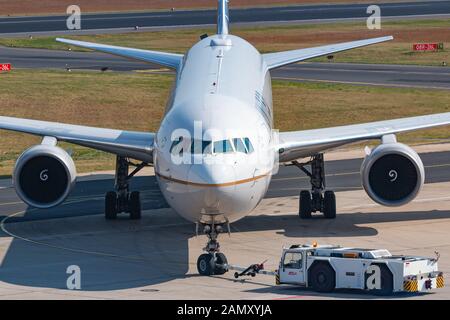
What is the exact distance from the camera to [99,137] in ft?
142

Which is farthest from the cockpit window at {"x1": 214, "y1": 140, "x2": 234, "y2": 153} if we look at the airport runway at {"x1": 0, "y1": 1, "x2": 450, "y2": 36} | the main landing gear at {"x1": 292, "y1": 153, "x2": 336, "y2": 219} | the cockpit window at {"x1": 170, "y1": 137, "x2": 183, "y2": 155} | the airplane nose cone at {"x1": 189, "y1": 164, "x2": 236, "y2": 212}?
the airport runway at {"x1": 0, "y1": 1, "x2": 450, "y2": 36}

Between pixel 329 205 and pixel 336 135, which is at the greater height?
pixel 336 135

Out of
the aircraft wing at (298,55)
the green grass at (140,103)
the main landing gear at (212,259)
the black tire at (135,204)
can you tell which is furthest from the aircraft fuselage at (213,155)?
the green grass at (140,103)

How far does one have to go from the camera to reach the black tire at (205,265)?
35.5 metres

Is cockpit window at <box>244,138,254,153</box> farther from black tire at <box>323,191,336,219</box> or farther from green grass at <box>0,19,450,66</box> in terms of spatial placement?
green grass at <box>0,19,450,66</box>

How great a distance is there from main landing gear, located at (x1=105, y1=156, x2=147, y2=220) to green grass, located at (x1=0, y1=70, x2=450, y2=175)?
1756 centimetres

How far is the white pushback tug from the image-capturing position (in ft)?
105

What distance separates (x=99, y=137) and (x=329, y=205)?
28.5ft

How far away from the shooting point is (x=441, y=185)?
53531mm

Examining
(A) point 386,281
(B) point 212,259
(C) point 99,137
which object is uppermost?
(C) point 99,137

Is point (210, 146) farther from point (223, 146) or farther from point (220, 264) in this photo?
point (220, 264)

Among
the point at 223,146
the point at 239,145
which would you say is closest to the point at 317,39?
the point at 239,145
